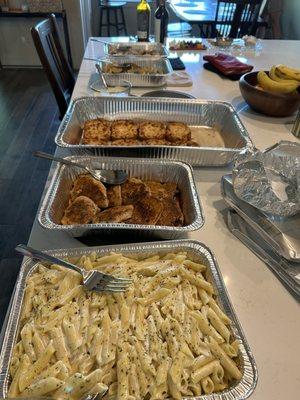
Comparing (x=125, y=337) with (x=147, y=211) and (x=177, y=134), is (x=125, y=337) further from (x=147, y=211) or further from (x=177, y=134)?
(x=177, y=134)

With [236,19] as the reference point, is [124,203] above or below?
below

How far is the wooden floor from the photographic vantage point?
1.95 meters

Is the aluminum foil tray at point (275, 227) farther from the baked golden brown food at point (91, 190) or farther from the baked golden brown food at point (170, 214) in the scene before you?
the baked golden brown food at point (91, 190)

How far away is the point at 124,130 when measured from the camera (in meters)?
1.39

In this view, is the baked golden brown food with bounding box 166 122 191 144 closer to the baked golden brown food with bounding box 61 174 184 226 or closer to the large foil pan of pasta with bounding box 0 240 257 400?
the baked golden brown food with bounding box 61 174 184 226

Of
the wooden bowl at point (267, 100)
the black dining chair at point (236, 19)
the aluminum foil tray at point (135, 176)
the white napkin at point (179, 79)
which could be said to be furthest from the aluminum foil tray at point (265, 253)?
the black dining chair at point (236, 19)

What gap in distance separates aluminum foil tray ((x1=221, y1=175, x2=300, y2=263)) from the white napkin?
1113 millimetres

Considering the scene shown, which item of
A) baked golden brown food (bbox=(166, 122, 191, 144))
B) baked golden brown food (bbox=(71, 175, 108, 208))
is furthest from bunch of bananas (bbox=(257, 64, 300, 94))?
baked golden brown food (bbox=(71, 175, 108, 208))

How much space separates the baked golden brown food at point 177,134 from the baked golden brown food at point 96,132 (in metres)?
0.28

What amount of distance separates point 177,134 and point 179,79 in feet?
2.35

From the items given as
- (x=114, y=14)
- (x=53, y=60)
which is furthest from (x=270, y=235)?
(x=114, y=14)

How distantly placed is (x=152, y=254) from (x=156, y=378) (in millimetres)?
315

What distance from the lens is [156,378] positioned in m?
0.62

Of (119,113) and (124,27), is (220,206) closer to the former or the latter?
(119,113)
